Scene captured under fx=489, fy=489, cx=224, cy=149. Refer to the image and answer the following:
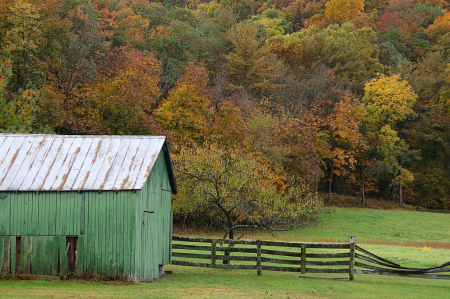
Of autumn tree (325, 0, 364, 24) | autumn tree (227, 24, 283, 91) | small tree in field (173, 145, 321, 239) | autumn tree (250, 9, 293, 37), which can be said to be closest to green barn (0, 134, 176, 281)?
small tree in field (173, 145, 321, 239)

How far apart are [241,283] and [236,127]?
28739 mm

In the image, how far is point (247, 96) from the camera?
57250mm

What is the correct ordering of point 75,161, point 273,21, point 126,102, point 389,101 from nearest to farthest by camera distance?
point 75,161
point 126,102
point 389,101
point 273,21

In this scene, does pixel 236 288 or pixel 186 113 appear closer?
pixel 236 288

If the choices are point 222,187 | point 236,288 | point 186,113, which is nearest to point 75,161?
point 222,187

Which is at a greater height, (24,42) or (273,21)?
(273,21)

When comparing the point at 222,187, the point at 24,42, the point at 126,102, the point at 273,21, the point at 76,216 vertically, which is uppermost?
the point at 273,21

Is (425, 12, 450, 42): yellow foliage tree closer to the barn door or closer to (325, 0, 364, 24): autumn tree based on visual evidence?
(325, 0, 364, 24): autumn tree

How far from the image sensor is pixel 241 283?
Result: 17.9 metres

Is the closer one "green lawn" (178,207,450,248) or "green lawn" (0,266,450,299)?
"green lawn" (0,266,450,299)

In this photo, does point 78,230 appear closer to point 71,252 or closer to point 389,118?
point 71,252

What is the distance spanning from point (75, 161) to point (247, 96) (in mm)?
40520

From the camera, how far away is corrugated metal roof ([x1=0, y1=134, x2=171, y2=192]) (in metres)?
17.3

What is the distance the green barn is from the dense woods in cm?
578
